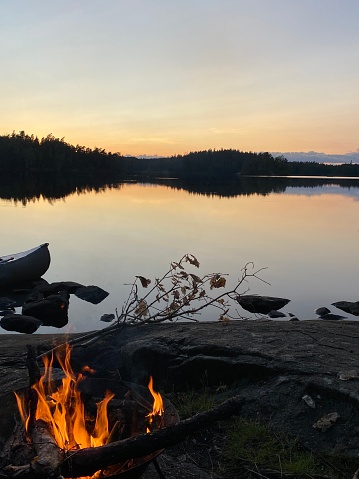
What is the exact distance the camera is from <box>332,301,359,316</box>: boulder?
46.4 ft

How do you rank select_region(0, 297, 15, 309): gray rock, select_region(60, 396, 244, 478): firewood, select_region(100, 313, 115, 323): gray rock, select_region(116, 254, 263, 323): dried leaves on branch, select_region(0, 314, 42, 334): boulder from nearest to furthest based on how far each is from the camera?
select_region(60, 396, 244, 478): firewood
select_region(116, 254, 263, 323): dried leaves on branch
select_region(0, 314, 42, 334): boulder
select_region(100, 313, 115, 323): gray rock
select_region(0, 297, 15, 309): gray rock

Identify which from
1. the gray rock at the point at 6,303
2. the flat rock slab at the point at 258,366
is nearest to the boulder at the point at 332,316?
the flat rock slab at the point at 258,366

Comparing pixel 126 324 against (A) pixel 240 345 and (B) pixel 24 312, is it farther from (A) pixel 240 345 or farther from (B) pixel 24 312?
(B) pixel 24 312

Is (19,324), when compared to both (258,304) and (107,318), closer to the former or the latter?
(107,318)

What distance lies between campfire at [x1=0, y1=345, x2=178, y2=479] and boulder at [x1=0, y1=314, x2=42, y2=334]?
29.8 ft

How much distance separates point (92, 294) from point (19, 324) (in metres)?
3.45

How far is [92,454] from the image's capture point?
272 cm

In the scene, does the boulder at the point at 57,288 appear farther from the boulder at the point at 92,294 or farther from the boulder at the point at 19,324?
the boulder at the point at 19,324

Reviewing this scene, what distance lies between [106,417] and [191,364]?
1.98m

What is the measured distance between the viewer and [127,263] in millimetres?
21188

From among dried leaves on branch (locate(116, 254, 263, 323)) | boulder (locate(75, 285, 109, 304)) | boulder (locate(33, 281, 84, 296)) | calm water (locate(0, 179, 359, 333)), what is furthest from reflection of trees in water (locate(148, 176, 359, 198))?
dried leaves on branch (locate(116, 254, 263, 323))

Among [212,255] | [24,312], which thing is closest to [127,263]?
[212,255]

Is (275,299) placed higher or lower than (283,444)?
lower

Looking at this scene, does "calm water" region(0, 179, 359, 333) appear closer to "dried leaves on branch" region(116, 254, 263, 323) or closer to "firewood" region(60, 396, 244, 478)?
"dried leaves on branch" region(116, 254, 263, 323)
